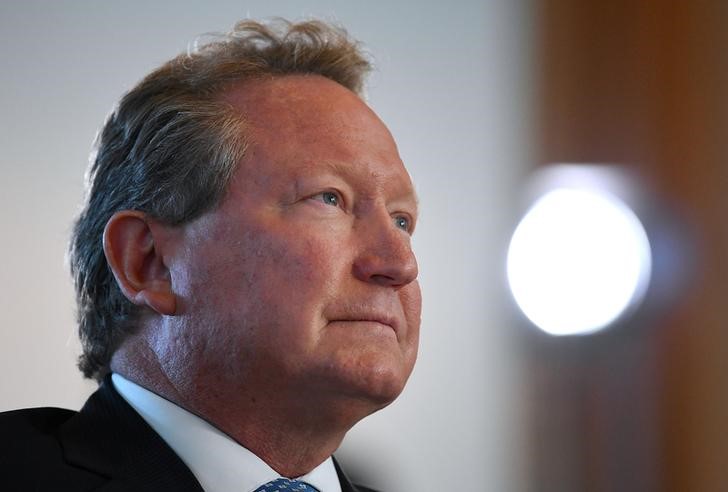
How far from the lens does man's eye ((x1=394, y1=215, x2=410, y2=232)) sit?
188 cm

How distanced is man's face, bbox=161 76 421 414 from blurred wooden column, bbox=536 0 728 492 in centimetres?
211

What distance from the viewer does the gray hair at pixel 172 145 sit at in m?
1.76

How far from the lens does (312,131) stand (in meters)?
1.76

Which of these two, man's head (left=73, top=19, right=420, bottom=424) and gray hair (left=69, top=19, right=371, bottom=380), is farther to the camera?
gray hair (left=69, top=19, right=371, bottom=380)

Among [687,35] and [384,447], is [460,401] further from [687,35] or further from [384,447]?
[687,35]

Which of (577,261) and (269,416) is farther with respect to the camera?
(577,261)

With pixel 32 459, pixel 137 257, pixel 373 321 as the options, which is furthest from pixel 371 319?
pixel 32 459

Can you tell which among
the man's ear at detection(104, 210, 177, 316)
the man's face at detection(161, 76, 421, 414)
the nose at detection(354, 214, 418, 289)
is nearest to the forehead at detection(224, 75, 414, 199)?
the man's face at detection(161, 76, 421, 414)

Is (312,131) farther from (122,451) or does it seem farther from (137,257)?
(122,451)

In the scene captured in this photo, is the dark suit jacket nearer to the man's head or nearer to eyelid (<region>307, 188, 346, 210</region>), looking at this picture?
the man's head

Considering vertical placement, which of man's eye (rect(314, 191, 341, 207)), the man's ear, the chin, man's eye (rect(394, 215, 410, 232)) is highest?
man's eye (rect(314, 191, 341, 207))

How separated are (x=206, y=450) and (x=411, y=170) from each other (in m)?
1.93

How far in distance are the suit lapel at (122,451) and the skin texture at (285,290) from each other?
0.26 feet

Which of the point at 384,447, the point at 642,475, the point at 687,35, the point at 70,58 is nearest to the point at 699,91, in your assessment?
the point at 687,35
